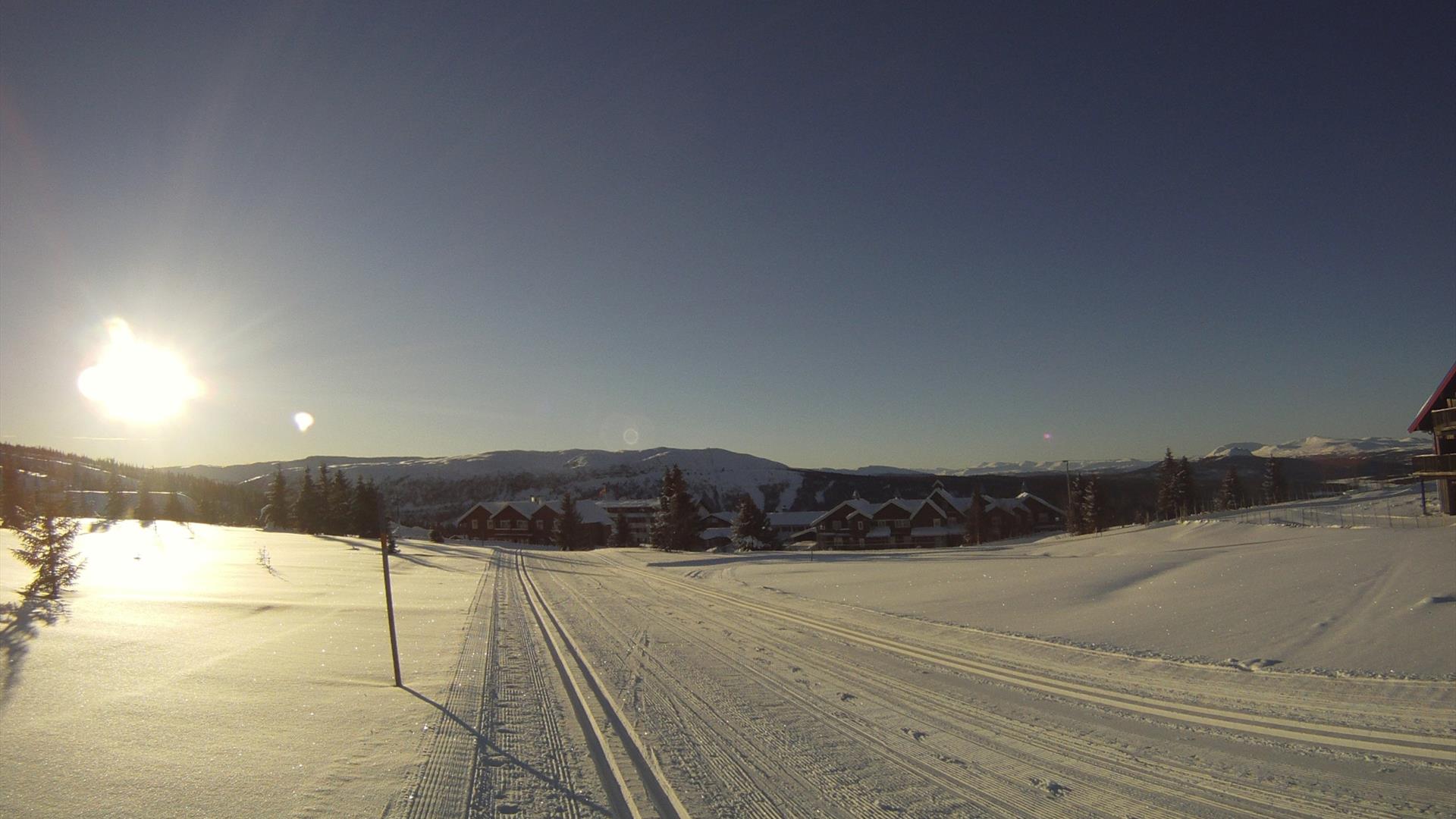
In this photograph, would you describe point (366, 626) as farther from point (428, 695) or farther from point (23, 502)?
point (23, 502)

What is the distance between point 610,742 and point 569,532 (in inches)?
2649

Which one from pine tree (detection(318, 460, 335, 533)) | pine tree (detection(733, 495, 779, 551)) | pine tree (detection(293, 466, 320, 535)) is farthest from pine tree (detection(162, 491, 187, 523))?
pine tree (detection(733, 495, 779, 551))

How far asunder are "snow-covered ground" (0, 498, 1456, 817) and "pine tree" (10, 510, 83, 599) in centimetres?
75

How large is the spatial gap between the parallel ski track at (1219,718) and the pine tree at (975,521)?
59.0 meters

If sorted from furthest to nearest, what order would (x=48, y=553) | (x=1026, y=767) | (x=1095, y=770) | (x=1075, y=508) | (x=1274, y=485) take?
(x=1274, y=485)
(x=1075, y=508)
(x=48, y=553)
(x=1026, y=767)
(x=1095, y=770)

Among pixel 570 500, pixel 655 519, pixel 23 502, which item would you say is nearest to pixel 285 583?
pixel 23 502

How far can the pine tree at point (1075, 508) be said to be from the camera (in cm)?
6412

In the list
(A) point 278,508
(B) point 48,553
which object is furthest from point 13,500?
(A) point 278,508

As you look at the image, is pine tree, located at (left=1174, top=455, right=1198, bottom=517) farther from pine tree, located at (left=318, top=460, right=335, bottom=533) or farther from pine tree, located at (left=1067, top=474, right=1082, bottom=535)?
pine tree, located at (left=318, top=460, right=335, bottom=533)

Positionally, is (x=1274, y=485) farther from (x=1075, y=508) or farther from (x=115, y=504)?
(x=115, y=504)

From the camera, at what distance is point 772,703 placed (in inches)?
334

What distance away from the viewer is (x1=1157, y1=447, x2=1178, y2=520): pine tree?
69438 millimetres

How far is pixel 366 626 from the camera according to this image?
14.1m

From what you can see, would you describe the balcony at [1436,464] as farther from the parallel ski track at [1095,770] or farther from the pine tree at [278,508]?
the pine tree at [278,508]
